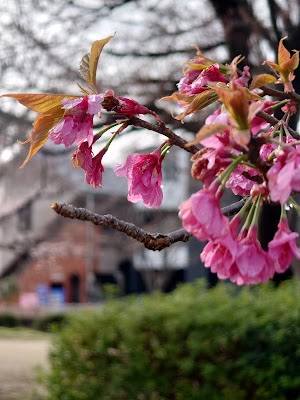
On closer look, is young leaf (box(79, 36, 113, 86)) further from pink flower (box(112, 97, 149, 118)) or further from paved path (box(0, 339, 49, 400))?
paved path (box(0, 339, 49, 400))

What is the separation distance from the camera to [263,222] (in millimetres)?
8031

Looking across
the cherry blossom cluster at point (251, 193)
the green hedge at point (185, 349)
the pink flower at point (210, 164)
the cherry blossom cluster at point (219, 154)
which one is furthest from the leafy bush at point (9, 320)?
the pink flower at point (210, 164)

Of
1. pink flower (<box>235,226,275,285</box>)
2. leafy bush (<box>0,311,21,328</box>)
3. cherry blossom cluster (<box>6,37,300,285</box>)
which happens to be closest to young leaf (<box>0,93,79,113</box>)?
cherry blossom cluster (<box>6,37,300,285</box>)

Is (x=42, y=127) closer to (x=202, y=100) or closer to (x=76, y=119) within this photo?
(x=76, y=119)

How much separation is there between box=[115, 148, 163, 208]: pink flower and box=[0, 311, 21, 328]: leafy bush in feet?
96.6

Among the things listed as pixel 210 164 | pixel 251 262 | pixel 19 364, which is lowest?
pixel 19 364

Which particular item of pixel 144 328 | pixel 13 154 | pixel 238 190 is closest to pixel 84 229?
pixel 13 154

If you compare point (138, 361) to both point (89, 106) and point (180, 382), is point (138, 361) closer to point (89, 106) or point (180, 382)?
point (180, 382)

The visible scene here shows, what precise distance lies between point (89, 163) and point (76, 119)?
131 mm

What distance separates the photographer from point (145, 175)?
4.43 feet

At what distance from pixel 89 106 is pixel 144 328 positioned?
15.9 feet

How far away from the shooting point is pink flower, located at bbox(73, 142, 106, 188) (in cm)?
133

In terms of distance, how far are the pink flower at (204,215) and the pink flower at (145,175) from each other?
32 cm

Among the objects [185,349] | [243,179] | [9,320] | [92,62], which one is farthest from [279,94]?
[9,320]
